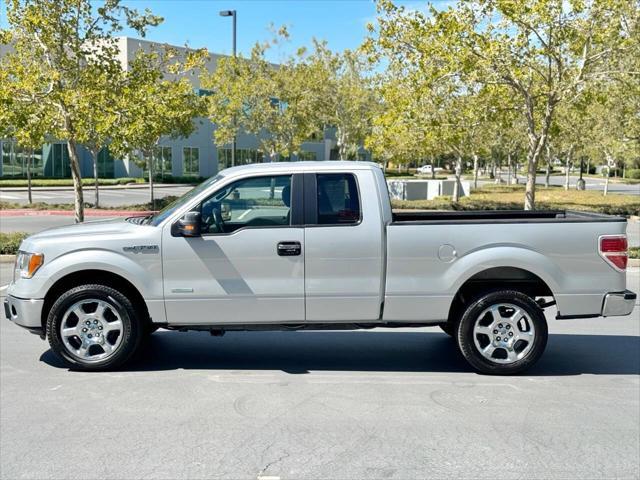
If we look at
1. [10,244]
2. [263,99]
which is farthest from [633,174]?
[10,244]

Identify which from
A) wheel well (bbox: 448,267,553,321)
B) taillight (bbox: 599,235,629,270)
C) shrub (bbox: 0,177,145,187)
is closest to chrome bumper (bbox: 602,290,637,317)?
taillight (bbox: 599,235,629,270)

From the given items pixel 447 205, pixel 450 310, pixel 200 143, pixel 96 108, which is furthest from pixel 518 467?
pixel 200 143

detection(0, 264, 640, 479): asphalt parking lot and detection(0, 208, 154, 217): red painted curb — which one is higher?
detection(0, 208, 154, 217): red painted curb

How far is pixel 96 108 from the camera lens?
47.1 ft

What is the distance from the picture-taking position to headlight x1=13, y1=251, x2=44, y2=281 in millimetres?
6117

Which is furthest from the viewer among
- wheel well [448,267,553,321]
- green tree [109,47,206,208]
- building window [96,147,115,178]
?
building window [96,147,115,178]

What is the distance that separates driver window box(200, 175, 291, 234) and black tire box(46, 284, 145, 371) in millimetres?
984

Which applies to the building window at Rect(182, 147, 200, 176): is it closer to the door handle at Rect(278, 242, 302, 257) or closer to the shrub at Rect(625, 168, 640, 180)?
the door handle at Rect(278, 242, 302, 257)

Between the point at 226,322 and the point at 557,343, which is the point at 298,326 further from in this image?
the point at 557,343

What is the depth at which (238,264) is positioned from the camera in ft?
20.0

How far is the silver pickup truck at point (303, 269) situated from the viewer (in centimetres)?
608

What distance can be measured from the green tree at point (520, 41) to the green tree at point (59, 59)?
6.73 m

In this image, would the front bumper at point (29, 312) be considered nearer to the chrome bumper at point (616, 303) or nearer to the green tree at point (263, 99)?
the chrome bumper at point (616, 303)

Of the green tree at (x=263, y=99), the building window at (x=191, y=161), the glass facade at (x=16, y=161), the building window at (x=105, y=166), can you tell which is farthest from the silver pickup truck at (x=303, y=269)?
the building window at (x=191, y=161)
